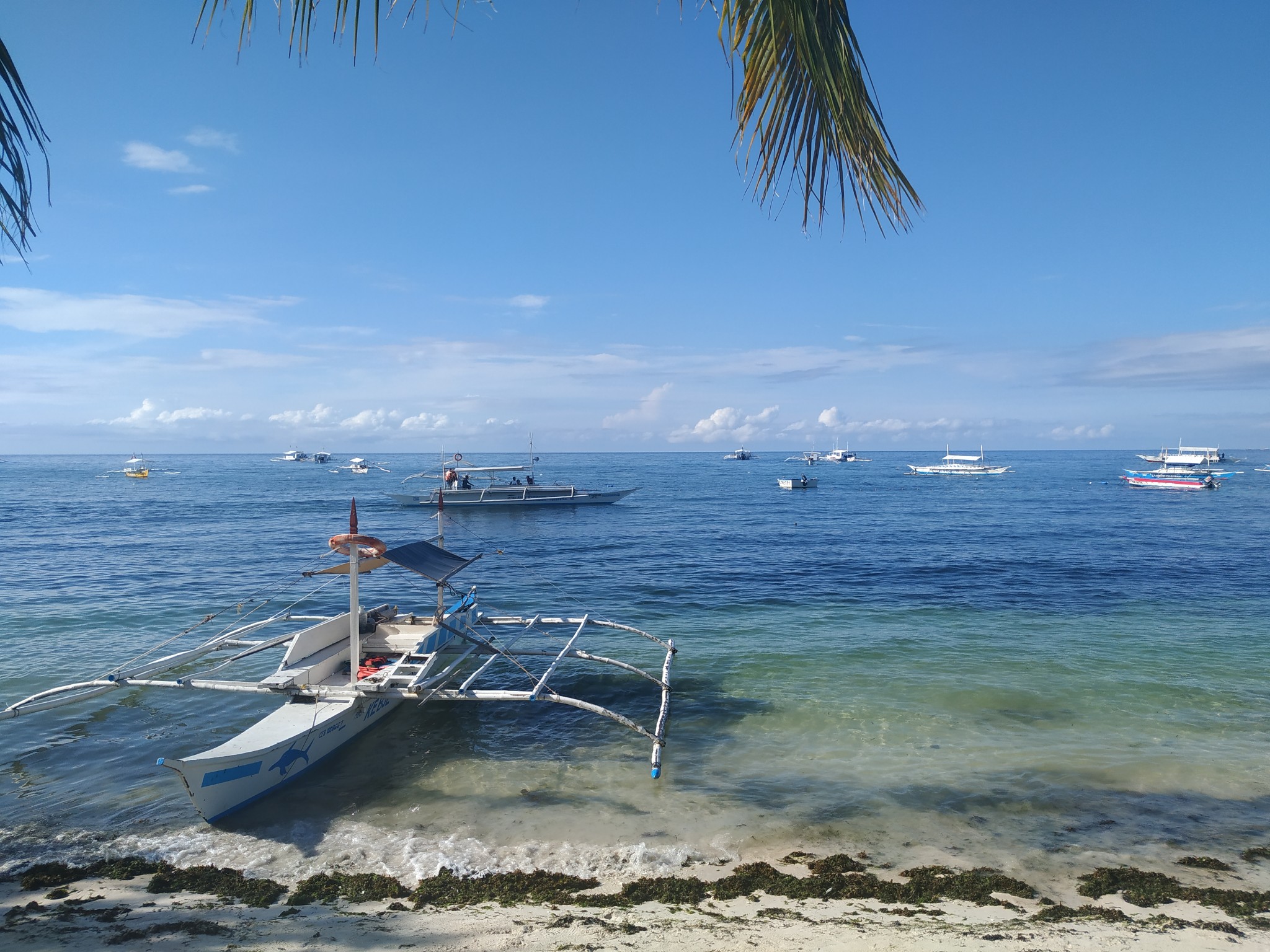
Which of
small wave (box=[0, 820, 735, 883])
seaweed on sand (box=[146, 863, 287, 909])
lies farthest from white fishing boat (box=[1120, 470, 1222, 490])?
seaweed on sand (box=[146, 863, 287, 909])

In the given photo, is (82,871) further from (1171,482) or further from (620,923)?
(1171,482)

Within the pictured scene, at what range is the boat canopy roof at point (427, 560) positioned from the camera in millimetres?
14852

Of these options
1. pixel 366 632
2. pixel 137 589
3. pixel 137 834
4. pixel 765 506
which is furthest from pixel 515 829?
pixel 765 506

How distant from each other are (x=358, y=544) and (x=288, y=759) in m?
3.76

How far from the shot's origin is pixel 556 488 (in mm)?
65938

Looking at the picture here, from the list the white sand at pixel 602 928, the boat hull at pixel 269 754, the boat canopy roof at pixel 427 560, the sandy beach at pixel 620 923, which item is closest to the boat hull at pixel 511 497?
the boat canopy roof at pixel 427 560

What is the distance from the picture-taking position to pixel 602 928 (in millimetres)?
8320

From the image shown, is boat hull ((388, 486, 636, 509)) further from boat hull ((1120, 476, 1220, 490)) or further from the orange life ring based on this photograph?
boat hull ((1120, 476, 1220, 490))

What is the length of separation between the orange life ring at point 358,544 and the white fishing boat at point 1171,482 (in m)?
100

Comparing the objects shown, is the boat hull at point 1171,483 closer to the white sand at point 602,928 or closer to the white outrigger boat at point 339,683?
the white outrigger boat at point 339,683

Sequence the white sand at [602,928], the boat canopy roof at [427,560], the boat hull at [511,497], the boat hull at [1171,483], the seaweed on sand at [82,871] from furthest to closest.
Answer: the boat hull at [1171,483]
the boat hull at [511,497]
the boat canopy roof at [427,560]
the seaweed on sand at [82,871]
the white sand at [602,928]

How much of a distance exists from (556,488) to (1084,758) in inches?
2161

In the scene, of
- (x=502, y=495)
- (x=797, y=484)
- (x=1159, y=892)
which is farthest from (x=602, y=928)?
(x=797, y=484)

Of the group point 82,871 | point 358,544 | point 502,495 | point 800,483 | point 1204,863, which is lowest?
point 82,871
